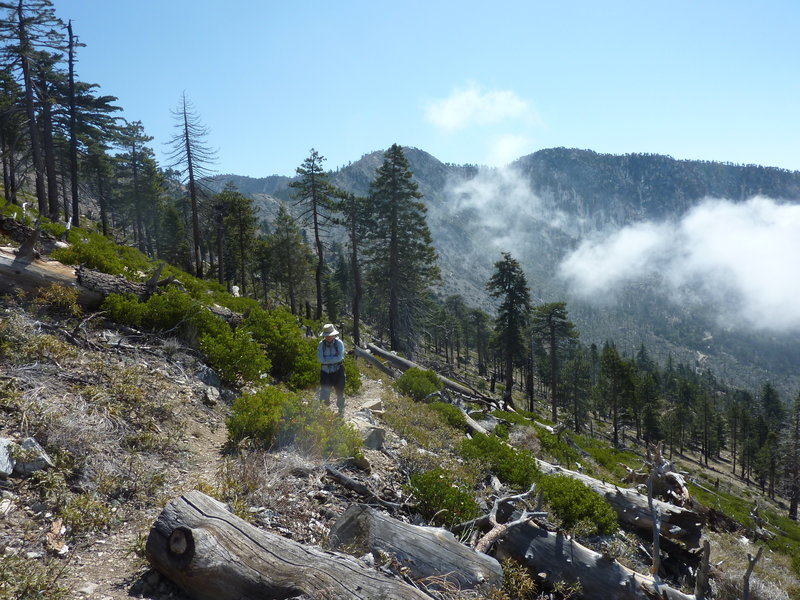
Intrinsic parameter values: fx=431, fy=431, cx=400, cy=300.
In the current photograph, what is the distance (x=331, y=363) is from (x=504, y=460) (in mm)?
4324

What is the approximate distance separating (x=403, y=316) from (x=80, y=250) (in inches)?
850

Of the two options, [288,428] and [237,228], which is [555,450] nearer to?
[288,428]

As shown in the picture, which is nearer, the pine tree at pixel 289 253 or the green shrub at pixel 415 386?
the green shrub at pixel 415 386

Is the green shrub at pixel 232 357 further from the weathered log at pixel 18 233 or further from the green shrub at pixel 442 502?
the green shrub at pixel 442 502

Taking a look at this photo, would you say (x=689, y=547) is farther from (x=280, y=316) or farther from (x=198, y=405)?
(x=280, y=316)

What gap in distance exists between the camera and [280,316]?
43.7 ft

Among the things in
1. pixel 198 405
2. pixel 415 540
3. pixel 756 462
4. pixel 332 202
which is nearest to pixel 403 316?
pixel 332 202

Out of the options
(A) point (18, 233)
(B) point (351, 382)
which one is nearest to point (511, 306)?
(B) point (351, 382)

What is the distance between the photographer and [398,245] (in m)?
29.0

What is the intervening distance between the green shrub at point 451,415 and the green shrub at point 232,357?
556 centimetres

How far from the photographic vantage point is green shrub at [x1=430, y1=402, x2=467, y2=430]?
1244 centimetres

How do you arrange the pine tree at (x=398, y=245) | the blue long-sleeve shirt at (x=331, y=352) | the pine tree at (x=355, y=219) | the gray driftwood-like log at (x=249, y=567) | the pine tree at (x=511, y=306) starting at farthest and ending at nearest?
the pine tree at (x=511, y=306) < the pine tree at (x=355, y=219) < the pine tree at (x=398, y=245) < the blue long-sleeve shirt at (x=331, y=352) < the gray driftwood-like log at (x=249, y=567)

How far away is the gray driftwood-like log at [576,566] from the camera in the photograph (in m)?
5.52

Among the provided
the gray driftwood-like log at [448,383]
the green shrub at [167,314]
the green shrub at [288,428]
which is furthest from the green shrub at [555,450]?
the green shrub at [167,314]
